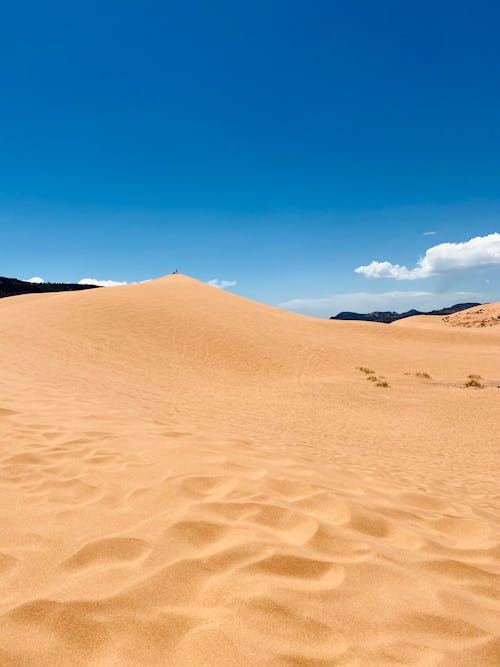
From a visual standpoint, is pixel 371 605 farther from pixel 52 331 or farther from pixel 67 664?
pixel 52 331

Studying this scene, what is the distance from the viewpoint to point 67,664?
160 cm

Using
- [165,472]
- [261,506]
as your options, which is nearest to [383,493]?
[261,506]

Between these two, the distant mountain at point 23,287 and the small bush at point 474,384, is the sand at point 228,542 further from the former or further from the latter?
the distant mountain at point 23,287

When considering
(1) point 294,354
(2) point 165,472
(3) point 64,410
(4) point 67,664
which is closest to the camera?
(4) point 67,664

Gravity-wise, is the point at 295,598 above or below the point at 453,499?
above

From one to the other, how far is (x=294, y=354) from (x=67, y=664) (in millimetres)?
18923

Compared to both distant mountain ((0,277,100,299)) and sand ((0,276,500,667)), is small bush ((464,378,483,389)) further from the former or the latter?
distant mountain ((0,277,100,299))

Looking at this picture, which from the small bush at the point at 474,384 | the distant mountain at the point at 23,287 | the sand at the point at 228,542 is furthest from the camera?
the distant mountain at the point at 23,287

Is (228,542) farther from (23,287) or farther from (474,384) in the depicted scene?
(23,287)

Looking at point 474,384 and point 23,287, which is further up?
point 23,287

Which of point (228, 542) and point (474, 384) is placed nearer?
point (228, 542)

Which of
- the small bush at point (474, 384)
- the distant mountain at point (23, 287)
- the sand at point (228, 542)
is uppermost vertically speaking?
the distant mountain at point (23, 287)

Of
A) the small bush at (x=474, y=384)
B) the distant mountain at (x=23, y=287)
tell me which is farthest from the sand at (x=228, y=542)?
the distant mountain at (x=23, y=287)

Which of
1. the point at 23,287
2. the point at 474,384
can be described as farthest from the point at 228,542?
the point at 23,287
